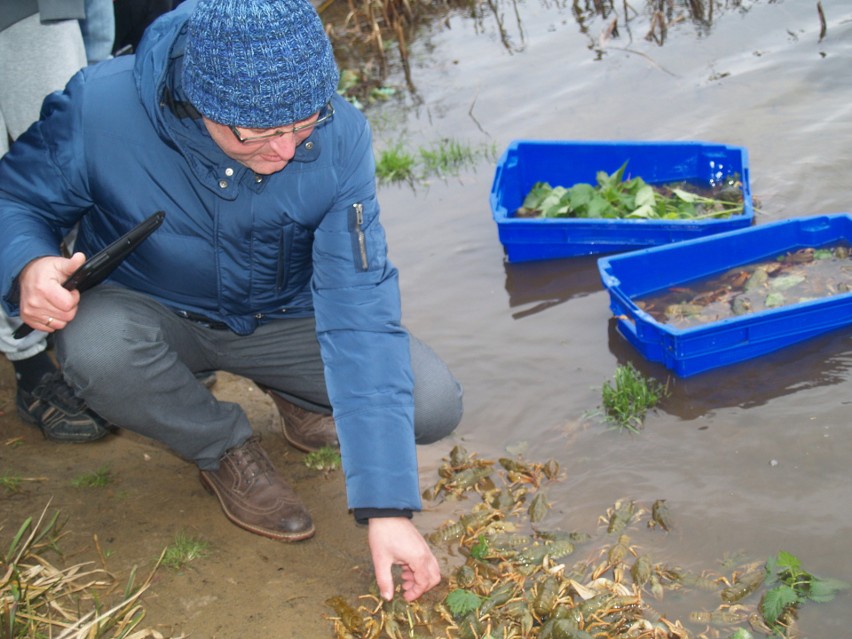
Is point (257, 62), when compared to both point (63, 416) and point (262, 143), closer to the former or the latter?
point (262, 143)

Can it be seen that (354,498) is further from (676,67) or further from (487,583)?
(676,67)

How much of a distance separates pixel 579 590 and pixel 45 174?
199 centimetres

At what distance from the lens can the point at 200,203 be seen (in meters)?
3.07

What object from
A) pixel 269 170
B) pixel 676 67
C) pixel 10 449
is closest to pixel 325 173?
pixel 269 170

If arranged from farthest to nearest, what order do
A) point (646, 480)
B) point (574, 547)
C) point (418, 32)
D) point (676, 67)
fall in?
1. point (418, 32)
2. point (676, 67)
3. point (646, 480)
4. point (574, 547)

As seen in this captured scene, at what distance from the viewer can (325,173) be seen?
9.92 feet

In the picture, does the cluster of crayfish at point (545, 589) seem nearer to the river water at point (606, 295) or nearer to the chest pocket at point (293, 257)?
the river water at point (606, 295)

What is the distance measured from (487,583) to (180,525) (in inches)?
41.3

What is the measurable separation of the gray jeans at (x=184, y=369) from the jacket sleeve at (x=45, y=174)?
0.26 m

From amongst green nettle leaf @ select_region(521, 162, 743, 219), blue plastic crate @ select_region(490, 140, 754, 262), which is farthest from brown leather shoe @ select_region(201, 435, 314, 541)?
green nettle leaf @ select_region(521, 162, 743, 219)

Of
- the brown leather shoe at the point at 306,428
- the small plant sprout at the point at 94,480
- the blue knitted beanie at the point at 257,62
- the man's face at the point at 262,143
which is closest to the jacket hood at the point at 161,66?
the man's face at the point at 262,143

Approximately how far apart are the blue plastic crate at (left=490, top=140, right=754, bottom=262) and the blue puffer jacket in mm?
1829

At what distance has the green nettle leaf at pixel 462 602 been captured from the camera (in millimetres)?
3021

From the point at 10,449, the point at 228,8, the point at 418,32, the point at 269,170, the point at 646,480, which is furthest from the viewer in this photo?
the point at 418,32
